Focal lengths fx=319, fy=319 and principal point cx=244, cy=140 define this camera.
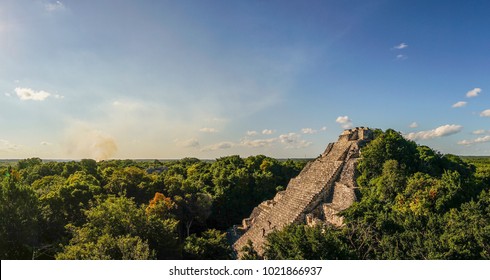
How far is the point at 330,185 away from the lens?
1920 centimetres

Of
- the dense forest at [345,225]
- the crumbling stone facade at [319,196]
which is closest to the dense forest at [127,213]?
the dense forest at [345,225]

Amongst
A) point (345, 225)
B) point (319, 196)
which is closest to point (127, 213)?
point (345, 225)

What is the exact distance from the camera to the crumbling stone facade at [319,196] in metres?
17.5

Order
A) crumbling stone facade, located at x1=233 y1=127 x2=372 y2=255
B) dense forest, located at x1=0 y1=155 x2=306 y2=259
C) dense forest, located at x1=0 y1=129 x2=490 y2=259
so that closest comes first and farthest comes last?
1. dense forest, located at x1=0 y1=129 x2=490 y2=259
2. dense forest, located at x1=0 y1=155 x2=306 y2=259
3. crumbling stone facade, located at x1=233 y1=127 x2=372 y2=255

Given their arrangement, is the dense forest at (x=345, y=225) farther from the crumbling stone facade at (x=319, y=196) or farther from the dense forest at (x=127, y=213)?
the crumbling stone facade at (x=319, y=196)

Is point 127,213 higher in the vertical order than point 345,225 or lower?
higher

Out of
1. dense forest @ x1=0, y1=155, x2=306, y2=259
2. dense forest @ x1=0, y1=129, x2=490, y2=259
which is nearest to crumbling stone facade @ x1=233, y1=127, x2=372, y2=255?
dense forest @ x1=0, y1=129, x2=490, y2=259

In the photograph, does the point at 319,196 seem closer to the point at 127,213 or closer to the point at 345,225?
the point at 345,225

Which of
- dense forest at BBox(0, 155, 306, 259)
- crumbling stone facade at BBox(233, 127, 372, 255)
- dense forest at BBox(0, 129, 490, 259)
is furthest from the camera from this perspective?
crumbling stone facade at BBox(233, 127, 372, 255)

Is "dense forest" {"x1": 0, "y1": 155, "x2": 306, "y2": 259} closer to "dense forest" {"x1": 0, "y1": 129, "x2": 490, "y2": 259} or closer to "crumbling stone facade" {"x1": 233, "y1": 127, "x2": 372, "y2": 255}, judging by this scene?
"dense forest" {"x1": 0, "y1": 129, "x2": 490, "y2": 259}

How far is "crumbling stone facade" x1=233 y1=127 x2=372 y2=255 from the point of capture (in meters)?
17.5

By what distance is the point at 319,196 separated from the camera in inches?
738

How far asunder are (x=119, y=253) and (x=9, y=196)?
1029 centimetres

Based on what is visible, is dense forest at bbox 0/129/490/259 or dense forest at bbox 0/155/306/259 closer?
dense forest at bbox 0/129/490/259
